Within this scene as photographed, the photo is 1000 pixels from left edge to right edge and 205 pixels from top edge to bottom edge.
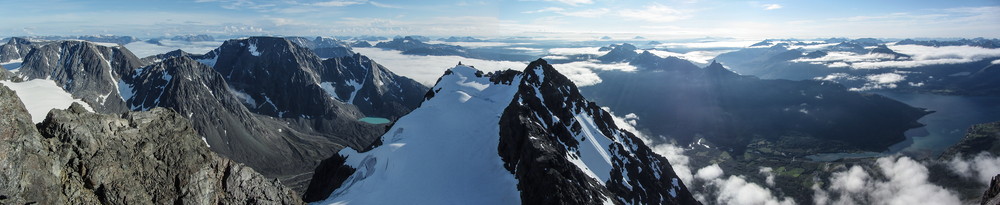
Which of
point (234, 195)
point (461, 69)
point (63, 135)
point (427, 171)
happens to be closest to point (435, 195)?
point (427, 171)

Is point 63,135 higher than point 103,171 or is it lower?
higher

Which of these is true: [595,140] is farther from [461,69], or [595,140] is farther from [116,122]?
[116,122]

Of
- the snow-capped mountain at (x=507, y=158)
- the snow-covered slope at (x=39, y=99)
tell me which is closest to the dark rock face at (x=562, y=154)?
the snow-capped mountain at (x=507, y=158)

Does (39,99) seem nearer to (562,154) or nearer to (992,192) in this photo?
(562,154)

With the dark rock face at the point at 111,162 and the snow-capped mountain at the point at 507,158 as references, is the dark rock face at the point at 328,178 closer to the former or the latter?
the snow-capped mountain at the point at 507,158

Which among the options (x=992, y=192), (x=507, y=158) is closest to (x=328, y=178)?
(x=507, y=158)

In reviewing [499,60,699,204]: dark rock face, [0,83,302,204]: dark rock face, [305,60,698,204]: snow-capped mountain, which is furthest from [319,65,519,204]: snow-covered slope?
[0,83,302,204]: dark rock face
